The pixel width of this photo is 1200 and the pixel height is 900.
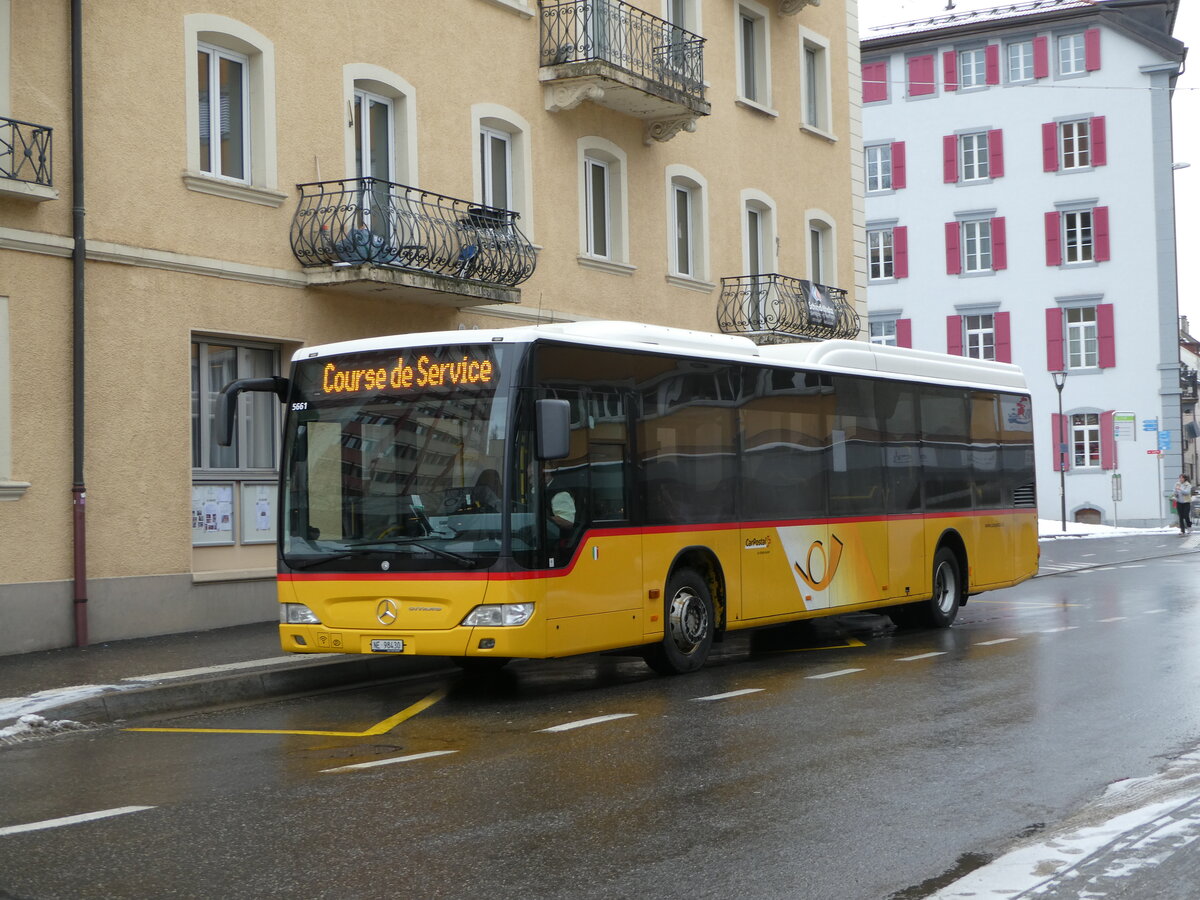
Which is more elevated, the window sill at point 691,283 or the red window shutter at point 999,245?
the red window shutter at point 999,245

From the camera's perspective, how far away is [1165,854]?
5.99 meters

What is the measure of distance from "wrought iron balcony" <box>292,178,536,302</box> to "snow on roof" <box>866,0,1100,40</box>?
121ft

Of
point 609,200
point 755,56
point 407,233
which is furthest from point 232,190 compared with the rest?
point 755,56

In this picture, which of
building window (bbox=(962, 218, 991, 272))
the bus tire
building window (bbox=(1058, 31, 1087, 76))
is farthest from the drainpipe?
building window (bbox=(1058, 31, 1087, 76))

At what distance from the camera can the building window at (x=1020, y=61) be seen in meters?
52.1

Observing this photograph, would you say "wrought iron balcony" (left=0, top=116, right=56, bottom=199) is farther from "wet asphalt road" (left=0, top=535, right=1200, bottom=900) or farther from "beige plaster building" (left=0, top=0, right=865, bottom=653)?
"wet asphalt road" (left=0, top=535, right=1200, bottom=900)

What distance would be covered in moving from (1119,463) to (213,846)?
47280 mm

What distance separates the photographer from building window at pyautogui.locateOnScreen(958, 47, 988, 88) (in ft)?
173

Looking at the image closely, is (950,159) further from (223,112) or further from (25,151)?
(25,151)

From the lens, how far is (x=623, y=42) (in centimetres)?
2286

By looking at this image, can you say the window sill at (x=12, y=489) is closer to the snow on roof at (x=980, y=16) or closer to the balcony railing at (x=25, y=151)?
the balcony railing at (x=25, y=151)

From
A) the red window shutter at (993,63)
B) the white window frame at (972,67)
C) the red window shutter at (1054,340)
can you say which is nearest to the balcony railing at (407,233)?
the red window shutter at (1054,340)

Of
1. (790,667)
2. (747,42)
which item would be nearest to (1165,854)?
(790,667)

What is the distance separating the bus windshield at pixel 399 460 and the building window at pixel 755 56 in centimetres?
1724
